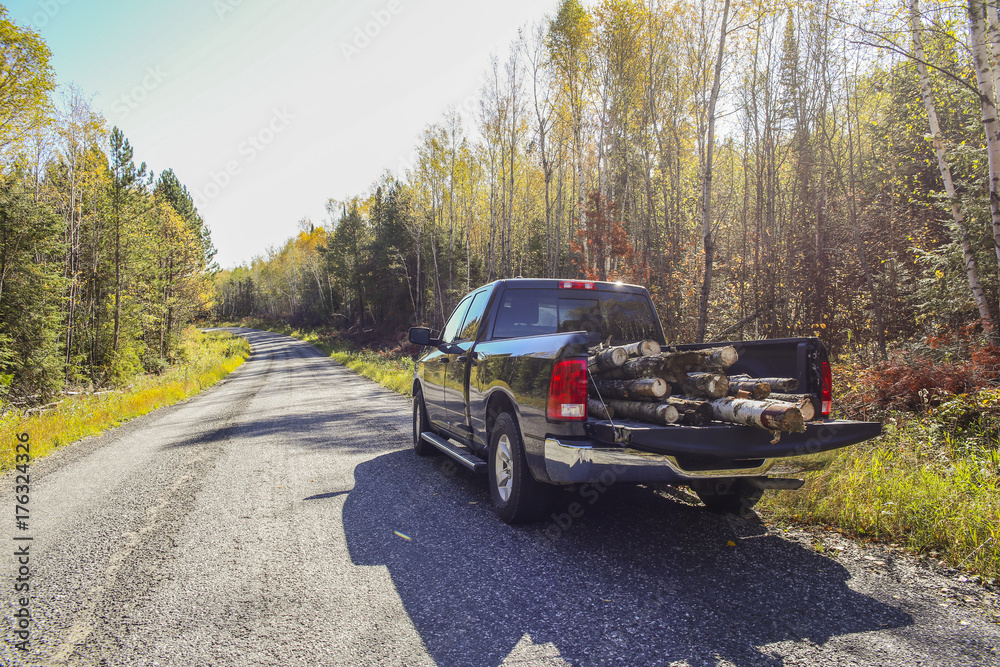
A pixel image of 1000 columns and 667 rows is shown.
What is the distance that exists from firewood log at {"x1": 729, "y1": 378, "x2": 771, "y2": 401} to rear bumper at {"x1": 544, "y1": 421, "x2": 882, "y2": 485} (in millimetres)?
214

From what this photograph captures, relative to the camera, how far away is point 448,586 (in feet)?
10.3

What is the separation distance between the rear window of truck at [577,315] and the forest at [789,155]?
14.4 ft

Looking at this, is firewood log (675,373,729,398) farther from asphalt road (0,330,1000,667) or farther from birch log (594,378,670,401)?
asphalt road (0,330,1000,667)

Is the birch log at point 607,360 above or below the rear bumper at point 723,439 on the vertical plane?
above

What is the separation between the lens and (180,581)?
3299 mm

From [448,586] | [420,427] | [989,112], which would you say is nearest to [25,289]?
[420,427]

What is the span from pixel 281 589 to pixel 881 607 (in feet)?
11.1

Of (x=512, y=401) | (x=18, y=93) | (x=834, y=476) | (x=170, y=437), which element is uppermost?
(x=18, y=93)

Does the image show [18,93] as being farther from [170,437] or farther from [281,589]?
→ [281,589]

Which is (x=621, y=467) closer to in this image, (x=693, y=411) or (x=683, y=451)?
(x=683, y=451)

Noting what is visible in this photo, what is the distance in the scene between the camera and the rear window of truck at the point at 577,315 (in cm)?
491

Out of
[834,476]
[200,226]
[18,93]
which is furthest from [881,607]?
[200,226]

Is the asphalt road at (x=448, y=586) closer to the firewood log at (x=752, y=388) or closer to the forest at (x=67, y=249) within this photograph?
the firewood log at (x=752, y=388)

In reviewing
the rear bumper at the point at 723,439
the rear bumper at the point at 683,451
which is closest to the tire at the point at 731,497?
the rear bumper at the point at 683,451
